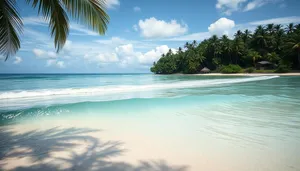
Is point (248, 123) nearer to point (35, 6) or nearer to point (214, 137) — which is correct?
point (214, 137)

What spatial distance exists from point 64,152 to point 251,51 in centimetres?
6104

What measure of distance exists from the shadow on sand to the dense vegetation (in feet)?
159

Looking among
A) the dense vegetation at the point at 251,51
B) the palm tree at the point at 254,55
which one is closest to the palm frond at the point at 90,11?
the dense vegetation at the point at 251,51

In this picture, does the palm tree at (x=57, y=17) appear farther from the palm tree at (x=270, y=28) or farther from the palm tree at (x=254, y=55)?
the palm tree at (x=270, y=28)

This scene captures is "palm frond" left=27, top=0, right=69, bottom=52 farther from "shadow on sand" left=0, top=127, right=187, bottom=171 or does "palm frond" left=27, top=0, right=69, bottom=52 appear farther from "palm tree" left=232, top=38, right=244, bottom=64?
"palm tree" left=232, top=38, right=244, bottom=64

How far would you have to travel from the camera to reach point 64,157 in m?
2.98

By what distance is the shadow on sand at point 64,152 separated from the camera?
2.66 m

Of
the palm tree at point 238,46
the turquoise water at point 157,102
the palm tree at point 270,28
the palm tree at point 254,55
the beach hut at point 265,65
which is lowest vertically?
the turquoise water at point 157,102

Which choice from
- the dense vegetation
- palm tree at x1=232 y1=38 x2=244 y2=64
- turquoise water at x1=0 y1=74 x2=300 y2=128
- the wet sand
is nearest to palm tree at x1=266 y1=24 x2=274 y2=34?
the dense vegetation

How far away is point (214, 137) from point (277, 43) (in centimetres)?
6172

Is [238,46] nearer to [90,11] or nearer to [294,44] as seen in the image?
[294,44]

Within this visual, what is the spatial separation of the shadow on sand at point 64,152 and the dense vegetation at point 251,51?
48336 mm

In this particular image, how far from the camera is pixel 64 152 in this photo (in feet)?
10.4

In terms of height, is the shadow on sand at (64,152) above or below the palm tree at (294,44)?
below
